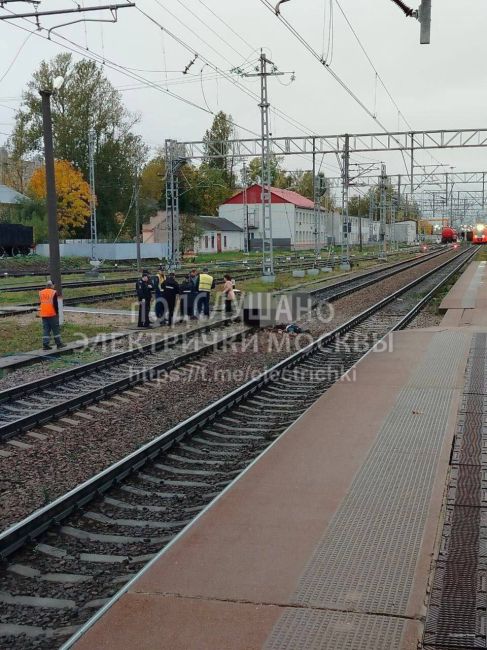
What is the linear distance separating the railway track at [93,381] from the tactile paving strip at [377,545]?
4587 mm

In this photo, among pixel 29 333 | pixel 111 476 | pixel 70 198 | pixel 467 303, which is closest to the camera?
pixel 111 476

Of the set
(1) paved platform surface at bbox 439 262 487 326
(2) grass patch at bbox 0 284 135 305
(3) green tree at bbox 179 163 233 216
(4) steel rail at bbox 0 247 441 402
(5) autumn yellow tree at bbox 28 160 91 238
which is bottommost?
(4) steel rail at bbox 0 247 441 402

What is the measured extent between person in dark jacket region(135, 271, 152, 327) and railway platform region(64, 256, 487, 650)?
11830mm

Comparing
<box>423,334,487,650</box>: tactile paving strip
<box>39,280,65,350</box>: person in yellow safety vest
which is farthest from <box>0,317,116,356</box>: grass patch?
<box>423,334,487,650</box>: tactile paving strip

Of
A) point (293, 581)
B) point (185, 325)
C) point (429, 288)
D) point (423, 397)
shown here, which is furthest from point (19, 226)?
point (293, 581)

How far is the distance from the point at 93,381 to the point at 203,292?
979cm

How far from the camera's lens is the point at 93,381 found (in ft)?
44.1

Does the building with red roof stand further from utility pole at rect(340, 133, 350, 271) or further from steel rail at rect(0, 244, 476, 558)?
steel rail at rect(0, 244, 476, 558)

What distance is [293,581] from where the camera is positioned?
5.17 metres

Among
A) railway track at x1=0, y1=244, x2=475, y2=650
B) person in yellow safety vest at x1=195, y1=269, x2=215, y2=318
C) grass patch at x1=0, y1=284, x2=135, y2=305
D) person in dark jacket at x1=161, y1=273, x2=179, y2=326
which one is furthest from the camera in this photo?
grass patch at x1=0, y1=284, x2=135, y2=305

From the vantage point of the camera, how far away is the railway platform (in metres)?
4.53

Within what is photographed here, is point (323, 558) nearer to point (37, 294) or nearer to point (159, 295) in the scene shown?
point (159, 295)

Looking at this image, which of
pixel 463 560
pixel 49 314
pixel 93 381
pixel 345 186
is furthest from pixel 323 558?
pixel 345 186

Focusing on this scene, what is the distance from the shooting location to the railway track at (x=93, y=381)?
424 inches
